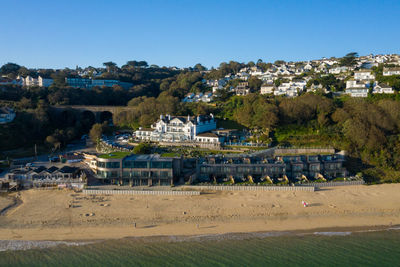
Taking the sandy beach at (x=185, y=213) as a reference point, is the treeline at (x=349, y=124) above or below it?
above

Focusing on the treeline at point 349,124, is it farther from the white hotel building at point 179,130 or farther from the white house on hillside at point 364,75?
the white house on hillside at point 364,75

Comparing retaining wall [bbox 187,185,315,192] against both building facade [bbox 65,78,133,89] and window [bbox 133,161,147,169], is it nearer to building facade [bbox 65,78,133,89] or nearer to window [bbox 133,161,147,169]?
window [bbox 133,161,147,169]

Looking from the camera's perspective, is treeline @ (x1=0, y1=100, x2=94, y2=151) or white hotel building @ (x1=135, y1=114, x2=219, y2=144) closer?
white hotel building @ (x1=135, y1=114, x2=219, y2=144)

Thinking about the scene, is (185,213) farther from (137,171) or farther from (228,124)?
(228,124)

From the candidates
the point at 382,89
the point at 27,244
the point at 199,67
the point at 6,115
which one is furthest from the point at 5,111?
the point at 199,67

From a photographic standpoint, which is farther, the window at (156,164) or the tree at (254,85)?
the tree at (254,85)

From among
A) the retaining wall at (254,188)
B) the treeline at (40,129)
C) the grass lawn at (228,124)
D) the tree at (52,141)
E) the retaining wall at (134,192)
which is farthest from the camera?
the grass lawn at (228,124)

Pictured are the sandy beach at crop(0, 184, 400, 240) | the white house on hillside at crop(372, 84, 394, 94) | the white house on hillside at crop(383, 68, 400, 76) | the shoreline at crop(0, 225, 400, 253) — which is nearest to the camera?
the shoreline at crop(0, 225, 400, 253)

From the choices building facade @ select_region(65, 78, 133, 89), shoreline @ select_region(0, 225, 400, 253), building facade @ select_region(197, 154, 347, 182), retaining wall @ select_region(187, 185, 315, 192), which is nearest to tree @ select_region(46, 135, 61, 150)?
building facade @ select_region(197, 154, 347, 182)

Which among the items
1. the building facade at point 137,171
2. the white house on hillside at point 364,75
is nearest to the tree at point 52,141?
the building facade at point 137,171
